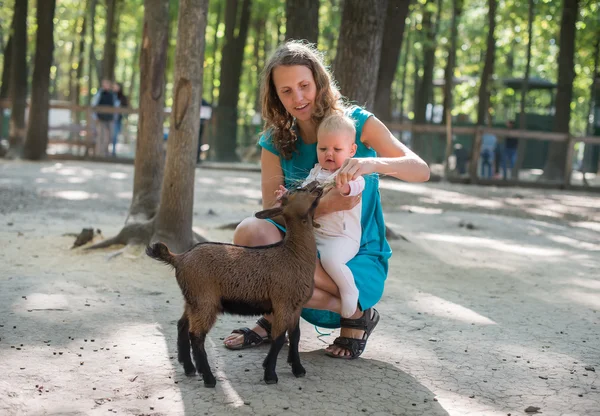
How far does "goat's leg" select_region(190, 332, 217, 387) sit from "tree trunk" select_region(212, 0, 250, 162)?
62.7 feet

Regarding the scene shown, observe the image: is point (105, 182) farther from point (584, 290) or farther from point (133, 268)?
point (584, 290)

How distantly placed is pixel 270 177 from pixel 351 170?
1000 mm

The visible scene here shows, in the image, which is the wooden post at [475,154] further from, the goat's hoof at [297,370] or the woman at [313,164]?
the goat's hoof at [297,370]

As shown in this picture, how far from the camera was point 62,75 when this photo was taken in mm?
54906

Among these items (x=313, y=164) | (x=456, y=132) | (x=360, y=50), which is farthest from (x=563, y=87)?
(x=313, y=164)

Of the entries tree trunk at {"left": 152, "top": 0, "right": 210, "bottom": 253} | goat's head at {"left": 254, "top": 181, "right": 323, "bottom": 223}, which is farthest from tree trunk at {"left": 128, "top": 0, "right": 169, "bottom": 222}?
goat's head at {"left": 254, "top": 181, "right": 323, "bottom": 223}

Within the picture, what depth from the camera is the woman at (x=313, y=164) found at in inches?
175

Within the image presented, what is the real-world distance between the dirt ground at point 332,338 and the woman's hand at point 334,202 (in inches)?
34.3

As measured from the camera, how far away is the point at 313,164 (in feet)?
15.8

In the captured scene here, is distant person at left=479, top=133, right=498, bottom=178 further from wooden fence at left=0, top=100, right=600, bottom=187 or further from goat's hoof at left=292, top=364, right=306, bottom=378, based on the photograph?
goat's hoof at left=292, top=364, right=306, bottom=378

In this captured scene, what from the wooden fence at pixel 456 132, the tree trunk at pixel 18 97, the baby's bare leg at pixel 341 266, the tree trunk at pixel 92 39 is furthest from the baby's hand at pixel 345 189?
the tree trunk at pixel 92 39

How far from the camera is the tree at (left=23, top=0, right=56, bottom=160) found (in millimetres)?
18219

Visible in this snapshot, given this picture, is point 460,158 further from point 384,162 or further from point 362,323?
point 384,162

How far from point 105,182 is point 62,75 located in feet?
140
